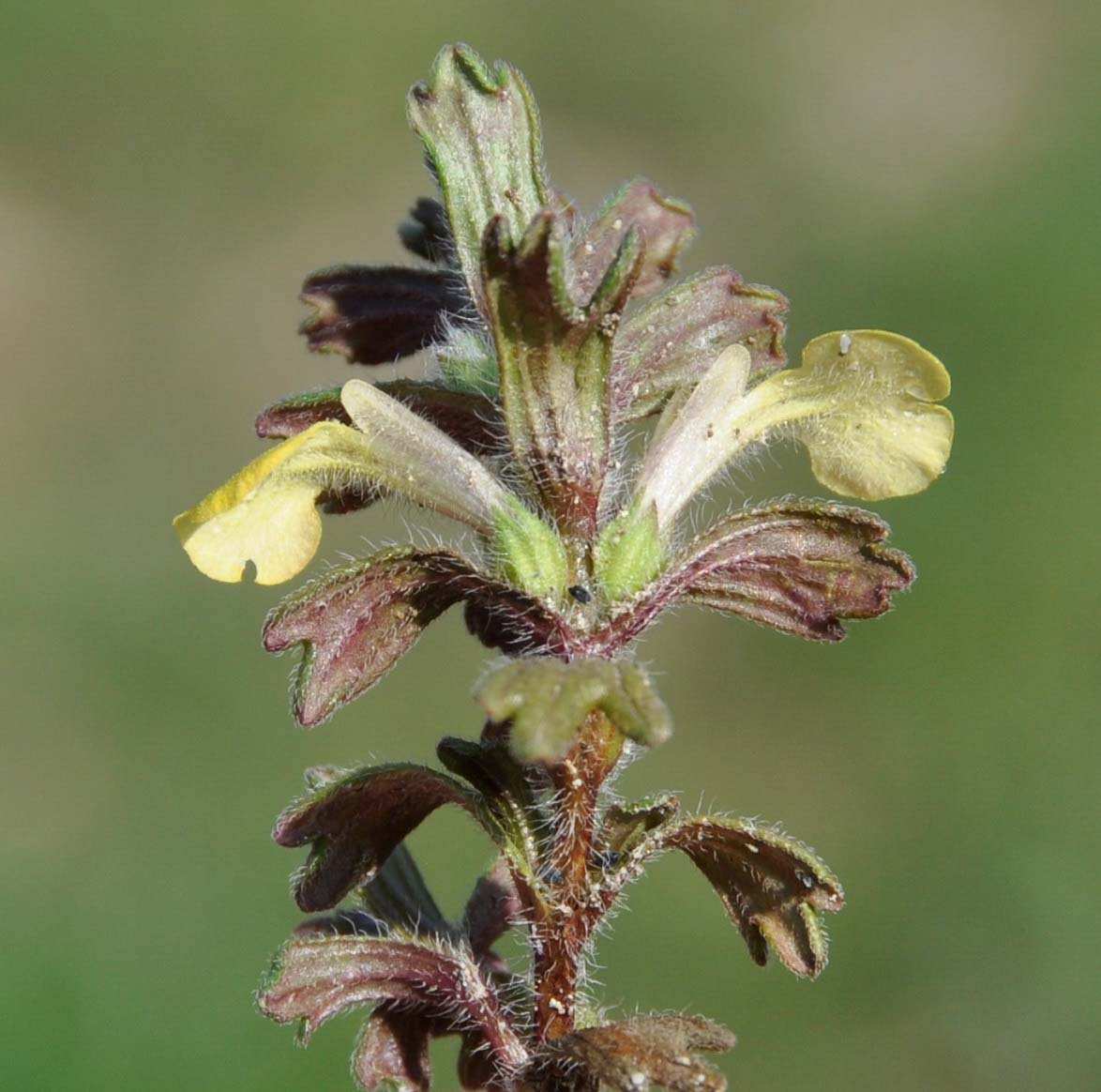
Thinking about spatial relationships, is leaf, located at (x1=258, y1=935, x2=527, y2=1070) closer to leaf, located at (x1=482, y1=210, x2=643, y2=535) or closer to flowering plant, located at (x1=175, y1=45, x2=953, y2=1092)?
flowering plant, located at (x1=175, y1=45, x2=953, y2=1092)

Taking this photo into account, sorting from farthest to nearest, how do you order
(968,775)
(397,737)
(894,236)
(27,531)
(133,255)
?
(133,255)
(894,236)
(27,531)
(397,737)
(968,775)

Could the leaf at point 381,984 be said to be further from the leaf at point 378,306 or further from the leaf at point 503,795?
the leaf at point 378,306

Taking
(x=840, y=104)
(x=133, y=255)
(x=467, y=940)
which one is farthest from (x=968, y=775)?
(x=133, y=255)

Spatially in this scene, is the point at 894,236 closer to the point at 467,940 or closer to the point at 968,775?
the point at 968,775

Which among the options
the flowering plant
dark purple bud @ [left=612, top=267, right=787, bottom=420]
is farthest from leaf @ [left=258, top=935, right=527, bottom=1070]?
dark purple bud @ [left=612, top=267, right=787, bottom=420]

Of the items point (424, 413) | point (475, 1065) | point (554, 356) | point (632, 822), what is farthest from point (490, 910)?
point (554, 356)

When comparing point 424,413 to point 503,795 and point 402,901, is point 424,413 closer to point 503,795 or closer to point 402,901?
Result: point 503,795
